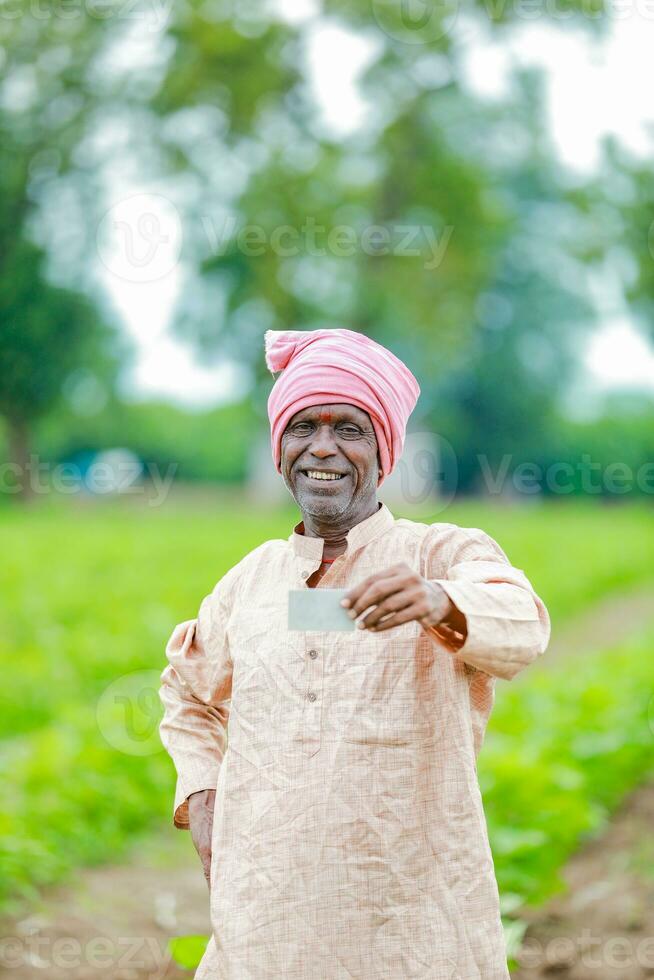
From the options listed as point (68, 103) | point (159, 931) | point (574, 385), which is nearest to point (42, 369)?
point (68, 103)

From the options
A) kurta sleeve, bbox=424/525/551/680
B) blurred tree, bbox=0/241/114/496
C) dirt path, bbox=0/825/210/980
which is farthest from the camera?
blurred tree, bbox=0/241/114/496

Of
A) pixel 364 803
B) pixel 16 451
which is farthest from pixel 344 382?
pixel 16 451

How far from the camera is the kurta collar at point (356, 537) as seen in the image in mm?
2252

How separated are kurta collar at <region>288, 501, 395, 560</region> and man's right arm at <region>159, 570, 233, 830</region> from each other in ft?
0.68

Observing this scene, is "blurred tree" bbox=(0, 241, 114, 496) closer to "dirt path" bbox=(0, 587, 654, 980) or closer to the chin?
"dirt path" bbox=(0, 587, 654, 980)

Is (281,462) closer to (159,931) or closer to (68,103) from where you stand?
(159,931)

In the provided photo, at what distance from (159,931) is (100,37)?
51.2 ft

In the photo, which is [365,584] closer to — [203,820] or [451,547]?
[451,547]

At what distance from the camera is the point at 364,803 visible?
2.11 metres

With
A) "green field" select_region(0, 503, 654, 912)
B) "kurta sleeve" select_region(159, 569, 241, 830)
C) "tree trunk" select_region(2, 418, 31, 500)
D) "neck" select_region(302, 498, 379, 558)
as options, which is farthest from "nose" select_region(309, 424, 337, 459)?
"tree trunk" select_region(2, 418, 31, 500)

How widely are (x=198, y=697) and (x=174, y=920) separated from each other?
2.10 meters

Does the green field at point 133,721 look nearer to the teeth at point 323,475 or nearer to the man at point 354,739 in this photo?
the man at point 354,739

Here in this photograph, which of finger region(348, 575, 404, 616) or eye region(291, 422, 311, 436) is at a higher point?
eye region(291, 422, 311, 436)

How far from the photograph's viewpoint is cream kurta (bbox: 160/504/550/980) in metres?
2.09
